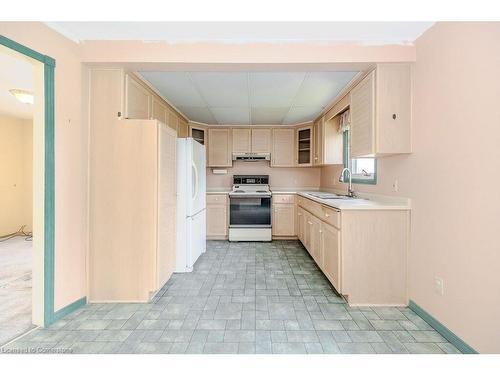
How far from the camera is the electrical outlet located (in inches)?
73.5

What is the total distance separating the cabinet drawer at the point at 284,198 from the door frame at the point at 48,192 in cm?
350

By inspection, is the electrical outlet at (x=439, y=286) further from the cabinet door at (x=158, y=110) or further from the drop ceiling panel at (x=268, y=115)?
the cabinet door at (x=158, y=110)

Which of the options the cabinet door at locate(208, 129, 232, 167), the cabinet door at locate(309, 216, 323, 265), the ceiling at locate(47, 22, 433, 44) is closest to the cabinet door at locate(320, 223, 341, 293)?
the cabinet door at locate(309, 216, 323, 265)

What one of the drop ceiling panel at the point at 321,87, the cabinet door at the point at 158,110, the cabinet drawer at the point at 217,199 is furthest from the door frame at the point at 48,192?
the cabinet drawer at the point at 217,199

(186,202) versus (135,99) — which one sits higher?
(135,99)

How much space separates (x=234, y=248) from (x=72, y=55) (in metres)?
3.32

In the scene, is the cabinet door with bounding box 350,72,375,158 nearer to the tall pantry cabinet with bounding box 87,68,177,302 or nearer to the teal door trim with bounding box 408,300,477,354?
the teal door trim with bounding box 408,300,477,354

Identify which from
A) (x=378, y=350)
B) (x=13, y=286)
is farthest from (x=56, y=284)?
(x=378, y=350)

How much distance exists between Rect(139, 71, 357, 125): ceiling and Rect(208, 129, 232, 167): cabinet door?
0.54 metres

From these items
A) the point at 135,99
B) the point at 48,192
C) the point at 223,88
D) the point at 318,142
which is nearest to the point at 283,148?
the point at 318,142

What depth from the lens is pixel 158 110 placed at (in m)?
3.31

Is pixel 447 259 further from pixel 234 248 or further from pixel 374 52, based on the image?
pixel 234 248

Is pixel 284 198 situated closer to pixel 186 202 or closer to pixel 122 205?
pixel 186 202

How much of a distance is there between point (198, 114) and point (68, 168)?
253cm
